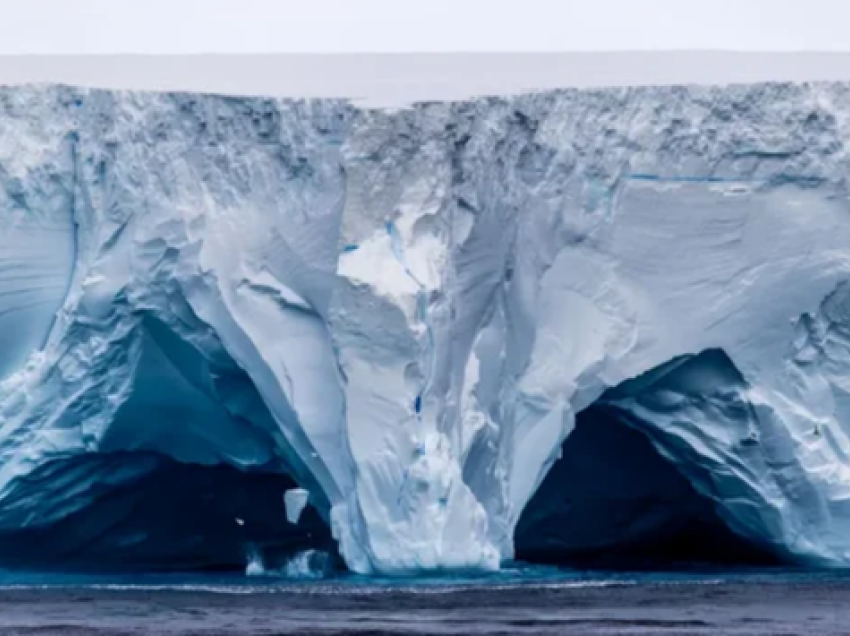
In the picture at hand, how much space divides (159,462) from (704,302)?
12.6ft

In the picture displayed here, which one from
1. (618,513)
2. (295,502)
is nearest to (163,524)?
(295,502)

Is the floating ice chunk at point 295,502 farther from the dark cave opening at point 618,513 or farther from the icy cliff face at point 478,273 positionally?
the dark cave opening at point 618,513

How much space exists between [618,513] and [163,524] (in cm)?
320

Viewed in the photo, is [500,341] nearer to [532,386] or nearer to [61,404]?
[532,386]

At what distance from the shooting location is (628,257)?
18.0m

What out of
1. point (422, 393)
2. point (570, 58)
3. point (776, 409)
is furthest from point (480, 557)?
point (570, 58)

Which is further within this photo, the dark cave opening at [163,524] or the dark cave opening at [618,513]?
the dark cave opening at [618,513]

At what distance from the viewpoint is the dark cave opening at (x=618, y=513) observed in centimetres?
1912

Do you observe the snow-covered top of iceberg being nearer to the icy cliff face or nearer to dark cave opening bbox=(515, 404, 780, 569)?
the icy cliff face

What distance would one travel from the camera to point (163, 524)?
64.9 ft

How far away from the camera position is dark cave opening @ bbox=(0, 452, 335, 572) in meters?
18.9

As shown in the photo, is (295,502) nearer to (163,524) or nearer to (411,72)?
(163,524)

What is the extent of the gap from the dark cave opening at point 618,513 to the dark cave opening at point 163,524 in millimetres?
1594

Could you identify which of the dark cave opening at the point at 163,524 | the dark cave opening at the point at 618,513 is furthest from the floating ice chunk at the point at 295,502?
the dark cave opening at the point at 618,513
